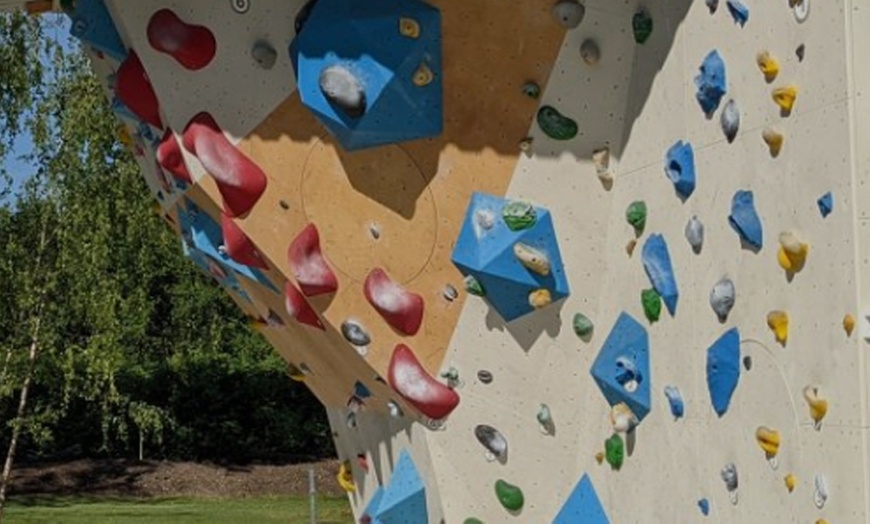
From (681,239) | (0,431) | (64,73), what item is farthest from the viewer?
(0,431)

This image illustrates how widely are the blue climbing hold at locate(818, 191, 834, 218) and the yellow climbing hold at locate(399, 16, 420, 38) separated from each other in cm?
175

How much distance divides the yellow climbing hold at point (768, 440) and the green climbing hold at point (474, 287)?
1399 millimetres

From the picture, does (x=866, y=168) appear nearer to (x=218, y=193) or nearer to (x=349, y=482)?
(x=218, y=193)

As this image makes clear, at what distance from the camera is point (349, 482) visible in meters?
7.12

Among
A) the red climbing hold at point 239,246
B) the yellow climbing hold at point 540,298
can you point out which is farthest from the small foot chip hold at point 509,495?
the red climbing hold at point 239,246

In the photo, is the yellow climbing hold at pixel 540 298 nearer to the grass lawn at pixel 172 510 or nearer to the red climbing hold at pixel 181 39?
the red climbing hold at pixel 181 39

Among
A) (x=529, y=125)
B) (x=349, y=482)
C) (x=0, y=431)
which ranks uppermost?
(x=529, y=125)

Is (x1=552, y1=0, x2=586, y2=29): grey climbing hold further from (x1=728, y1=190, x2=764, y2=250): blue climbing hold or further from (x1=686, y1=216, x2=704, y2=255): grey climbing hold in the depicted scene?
(x1=728, y1=190, x2=764, y2=250): blue climbing hold

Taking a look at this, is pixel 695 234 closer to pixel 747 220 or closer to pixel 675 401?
pixel 747 220

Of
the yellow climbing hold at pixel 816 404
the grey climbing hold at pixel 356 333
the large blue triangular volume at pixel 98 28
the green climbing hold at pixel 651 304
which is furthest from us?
the large blue triangular volume at pixel 98 28

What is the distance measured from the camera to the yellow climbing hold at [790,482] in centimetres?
374

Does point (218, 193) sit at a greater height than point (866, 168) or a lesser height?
lesser

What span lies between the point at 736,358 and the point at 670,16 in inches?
43.3

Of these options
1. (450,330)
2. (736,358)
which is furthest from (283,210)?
(736,358)
